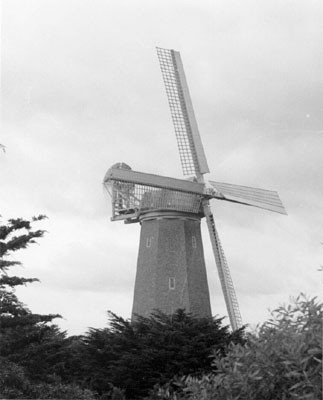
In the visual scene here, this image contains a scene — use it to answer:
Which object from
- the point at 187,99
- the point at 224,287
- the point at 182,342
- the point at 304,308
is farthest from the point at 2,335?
the point at 304,308

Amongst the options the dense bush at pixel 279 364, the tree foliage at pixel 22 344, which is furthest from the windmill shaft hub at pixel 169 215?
the dense bush at pixel 279 364

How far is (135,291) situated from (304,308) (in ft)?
89.3

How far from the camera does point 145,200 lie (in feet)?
107

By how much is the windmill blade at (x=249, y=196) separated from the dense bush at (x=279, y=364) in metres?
26.0

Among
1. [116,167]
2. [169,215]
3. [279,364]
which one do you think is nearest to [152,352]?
[169,215]

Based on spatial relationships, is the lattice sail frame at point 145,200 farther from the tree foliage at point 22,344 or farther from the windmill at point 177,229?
the tree foliage at point 22,344

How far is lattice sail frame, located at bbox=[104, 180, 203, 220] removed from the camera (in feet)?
105

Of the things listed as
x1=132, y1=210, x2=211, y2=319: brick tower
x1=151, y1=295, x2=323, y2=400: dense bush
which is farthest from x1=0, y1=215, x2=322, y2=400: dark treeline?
x1=151, y1=295, x2=323, y2=400: dense bush

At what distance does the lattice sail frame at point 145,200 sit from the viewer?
3216 centimetres

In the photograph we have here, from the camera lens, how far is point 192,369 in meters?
22.9

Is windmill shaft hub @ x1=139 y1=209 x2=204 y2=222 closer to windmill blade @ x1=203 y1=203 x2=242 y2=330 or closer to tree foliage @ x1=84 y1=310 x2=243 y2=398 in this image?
windmill blade @ x1=203 y1=203 x2=242 y2=330

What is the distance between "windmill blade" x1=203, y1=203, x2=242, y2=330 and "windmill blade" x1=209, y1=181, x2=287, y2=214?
97 centimetres

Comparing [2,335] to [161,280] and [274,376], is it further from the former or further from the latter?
[274,376]

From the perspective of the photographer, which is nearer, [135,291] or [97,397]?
[97,397]
